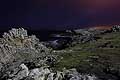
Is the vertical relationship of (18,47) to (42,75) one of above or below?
above

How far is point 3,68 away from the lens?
108250 millimetres

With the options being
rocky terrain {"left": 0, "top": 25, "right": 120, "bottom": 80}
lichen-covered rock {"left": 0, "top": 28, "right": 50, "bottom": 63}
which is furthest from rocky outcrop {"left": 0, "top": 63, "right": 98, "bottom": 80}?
lichen-covered rock {"left": 0, "top": 28, "right": 50, "bottom": 63}

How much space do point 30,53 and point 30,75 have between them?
47685 millimetres

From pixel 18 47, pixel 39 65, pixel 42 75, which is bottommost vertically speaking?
pixel 42 75

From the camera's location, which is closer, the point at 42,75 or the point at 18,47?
the point at 42,75

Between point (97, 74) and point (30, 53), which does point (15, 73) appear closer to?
point (97, 74)

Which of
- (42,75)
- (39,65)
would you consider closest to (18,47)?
(39,65)

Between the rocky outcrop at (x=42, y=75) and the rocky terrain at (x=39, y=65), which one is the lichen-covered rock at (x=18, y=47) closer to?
the rocky terrain at (x=39, y=65)

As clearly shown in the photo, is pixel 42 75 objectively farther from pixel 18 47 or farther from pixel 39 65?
pixel 18 47

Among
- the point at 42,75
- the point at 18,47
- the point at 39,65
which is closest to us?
the point at 42,75

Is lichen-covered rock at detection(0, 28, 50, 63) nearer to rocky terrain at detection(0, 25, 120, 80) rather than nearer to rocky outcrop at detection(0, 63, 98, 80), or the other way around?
rocky terrain at detection(0, 25, 120, 80)

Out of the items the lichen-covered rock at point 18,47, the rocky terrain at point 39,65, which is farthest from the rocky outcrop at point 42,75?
the lichen-covered rock at point 18,47

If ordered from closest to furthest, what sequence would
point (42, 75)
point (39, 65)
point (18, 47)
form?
point (42, 75) → point (39, 65) → point (18, 47)

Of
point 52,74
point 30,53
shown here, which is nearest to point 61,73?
point 52,74
